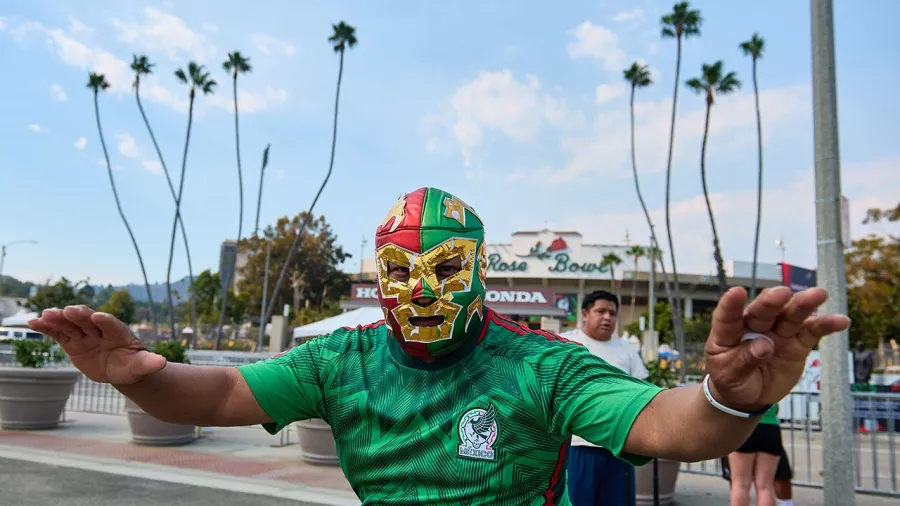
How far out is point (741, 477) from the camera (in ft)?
19.0

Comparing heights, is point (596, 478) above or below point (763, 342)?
below

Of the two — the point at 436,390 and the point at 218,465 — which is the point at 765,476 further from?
the point at 218,465

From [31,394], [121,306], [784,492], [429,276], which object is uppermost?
[121,306]

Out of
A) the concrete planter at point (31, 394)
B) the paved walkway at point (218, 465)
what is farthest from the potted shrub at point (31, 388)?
the paved walkway at point (218, 465)

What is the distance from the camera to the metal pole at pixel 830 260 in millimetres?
5930

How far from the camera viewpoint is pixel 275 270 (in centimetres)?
5531

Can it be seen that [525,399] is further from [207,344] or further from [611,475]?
[207,344]

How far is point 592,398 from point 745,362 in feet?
1.84

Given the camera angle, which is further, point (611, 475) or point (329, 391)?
point (611, 475)

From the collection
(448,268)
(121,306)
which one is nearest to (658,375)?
(448,268)

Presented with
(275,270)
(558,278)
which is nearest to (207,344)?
(275,270)

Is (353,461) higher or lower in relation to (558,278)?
lower

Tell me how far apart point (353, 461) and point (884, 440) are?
13259 mm

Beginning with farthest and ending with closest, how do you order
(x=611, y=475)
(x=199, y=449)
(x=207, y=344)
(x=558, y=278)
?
(x=558, y=278) → (x=207, y=344) → (x=199, y=449) → (x=611, y=475)
